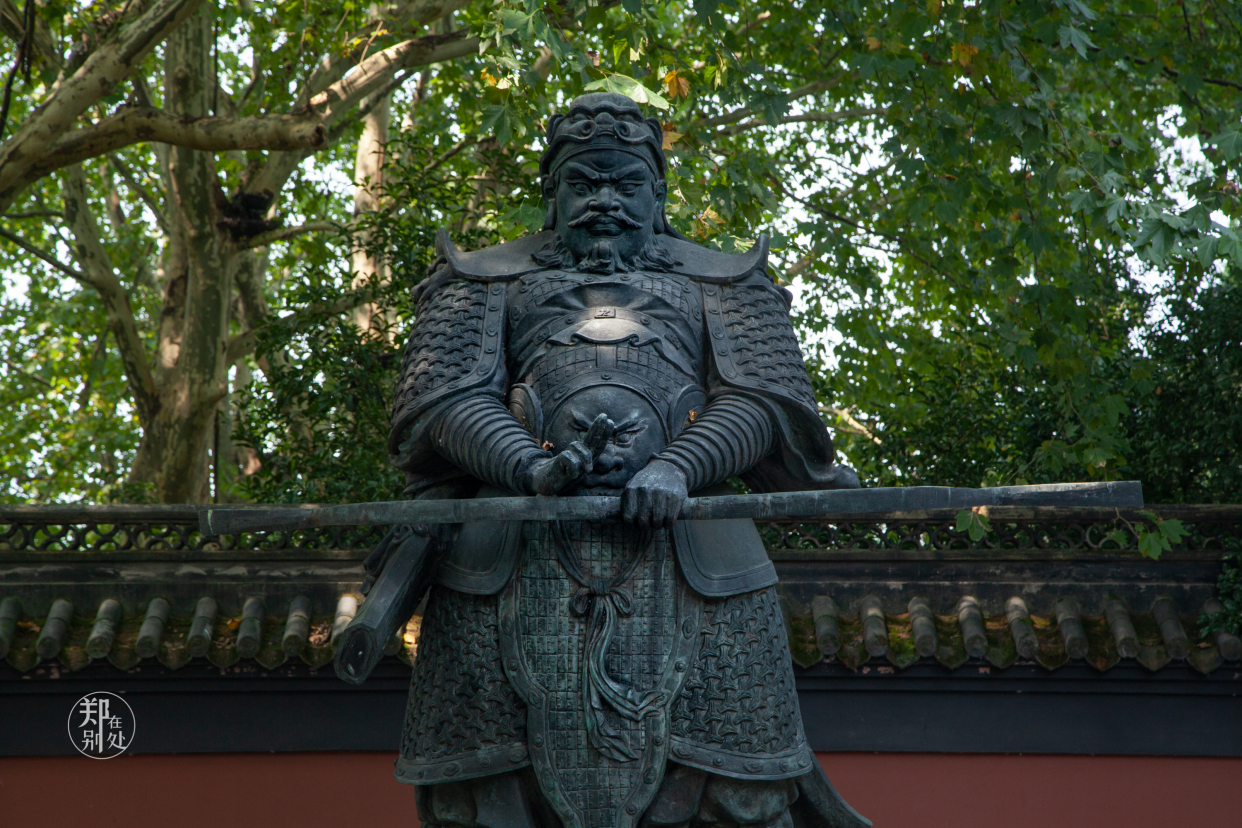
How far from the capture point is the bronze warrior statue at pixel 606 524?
10.1ft

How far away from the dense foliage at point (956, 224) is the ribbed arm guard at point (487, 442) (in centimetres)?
272

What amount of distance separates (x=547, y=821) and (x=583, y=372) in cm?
115

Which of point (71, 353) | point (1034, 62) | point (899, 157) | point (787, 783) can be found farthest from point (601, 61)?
point (71, 353)

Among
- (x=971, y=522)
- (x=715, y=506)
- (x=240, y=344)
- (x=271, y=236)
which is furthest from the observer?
(x=240, y=344)

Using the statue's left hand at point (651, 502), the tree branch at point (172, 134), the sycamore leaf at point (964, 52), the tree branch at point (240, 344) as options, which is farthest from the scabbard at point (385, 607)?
the tree branch at point (240, 344)

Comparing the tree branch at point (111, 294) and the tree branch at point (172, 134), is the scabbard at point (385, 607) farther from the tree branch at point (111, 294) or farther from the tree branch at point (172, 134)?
the tree branch at point (111, 294)

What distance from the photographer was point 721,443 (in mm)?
3215

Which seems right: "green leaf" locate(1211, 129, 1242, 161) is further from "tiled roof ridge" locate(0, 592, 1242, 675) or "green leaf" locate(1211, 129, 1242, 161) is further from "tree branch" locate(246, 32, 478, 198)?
"tree branch" locate(246, 32, 478, 198)

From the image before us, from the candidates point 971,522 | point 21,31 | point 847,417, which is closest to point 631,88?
point 971,522

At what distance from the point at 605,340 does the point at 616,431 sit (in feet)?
1.09

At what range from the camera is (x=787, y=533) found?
6301mm

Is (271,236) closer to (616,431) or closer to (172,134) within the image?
(172,134)

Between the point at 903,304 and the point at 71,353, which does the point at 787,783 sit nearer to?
the point at 903,304

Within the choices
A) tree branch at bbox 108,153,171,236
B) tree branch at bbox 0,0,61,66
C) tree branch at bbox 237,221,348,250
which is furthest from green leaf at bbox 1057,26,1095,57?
tree branch at bbox 108,153,171,236
